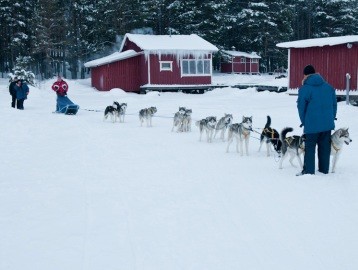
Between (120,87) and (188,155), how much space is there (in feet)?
80.4

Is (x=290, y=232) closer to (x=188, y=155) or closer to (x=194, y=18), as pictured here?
(x=188, y=155)

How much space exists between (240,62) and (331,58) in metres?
25.1

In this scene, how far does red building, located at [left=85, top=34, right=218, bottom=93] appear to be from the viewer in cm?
3122

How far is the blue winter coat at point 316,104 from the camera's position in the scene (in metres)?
6.60

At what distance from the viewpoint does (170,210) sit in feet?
16.6

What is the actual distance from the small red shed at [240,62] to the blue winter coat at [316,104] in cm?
3943

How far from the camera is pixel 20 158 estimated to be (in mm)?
8414

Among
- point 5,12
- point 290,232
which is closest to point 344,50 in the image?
point 290,232

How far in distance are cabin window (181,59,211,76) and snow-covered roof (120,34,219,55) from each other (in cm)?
73

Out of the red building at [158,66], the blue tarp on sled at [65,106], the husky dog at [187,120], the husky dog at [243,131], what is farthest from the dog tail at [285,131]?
the red building at [158,66]

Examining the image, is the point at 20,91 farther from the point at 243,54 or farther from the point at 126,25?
the point at 243,54

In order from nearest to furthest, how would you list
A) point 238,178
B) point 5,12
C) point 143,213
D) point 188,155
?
point 143,213
point 238,178
point 188,155
point 5,12

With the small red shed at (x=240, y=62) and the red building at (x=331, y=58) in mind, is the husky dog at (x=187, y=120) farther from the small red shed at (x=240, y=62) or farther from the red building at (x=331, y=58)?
the small red shed at (x=240, y=62)

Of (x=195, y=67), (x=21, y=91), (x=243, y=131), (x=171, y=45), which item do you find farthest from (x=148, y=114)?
(x=195, y=67)
